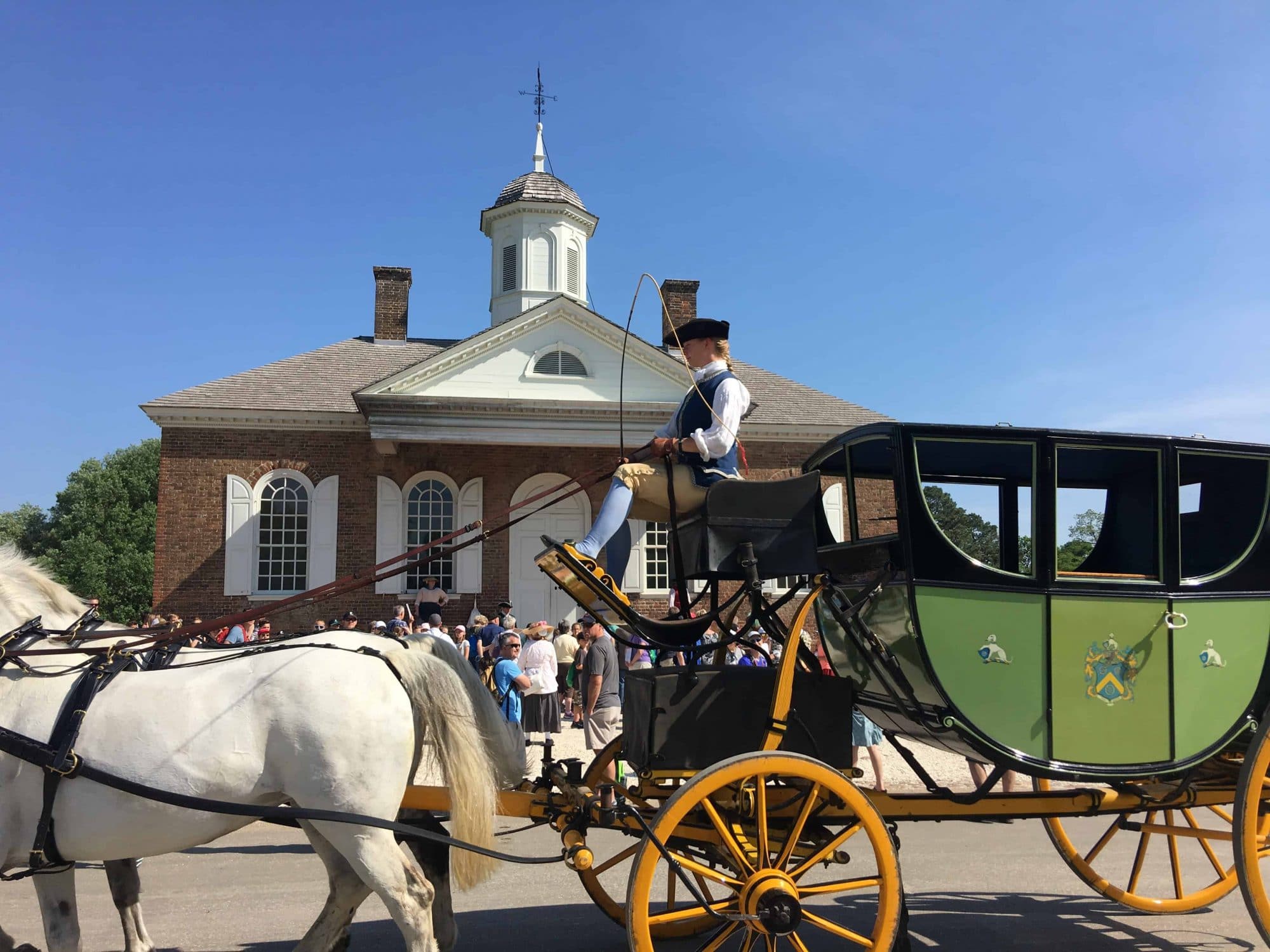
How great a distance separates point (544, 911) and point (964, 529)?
→ 3087 millimetres

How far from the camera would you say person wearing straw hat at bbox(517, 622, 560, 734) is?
9812mm

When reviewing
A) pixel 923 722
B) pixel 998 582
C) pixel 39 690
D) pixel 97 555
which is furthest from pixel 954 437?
pixel 97 555

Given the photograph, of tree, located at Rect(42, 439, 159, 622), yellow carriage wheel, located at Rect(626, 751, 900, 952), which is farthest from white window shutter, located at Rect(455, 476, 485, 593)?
tree, located at Rect(42, 439, 159, 622)

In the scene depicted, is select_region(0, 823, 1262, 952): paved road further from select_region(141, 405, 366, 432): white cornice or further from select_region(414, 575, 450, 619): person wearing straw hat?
select_region(141, 405, 366, 432): white cornice

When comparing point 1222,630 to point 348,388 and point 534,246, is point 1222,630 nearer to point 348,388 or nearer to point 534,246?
point 348,388

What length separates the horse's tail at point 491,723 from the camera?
426cm

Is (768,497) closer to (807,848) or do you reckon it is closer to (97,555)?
(807,848)

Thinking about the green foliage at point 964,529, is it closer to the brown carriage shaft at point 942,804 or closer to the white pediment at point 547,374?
the brown carriage shaft at point 942,804

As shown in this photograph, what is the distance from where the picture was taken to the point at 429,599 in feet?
58.5

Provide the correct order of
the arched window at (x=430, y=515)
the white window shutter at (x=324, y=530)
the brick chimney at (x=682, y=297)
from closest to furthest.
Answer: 1. the white window shutter at (x=324, y=530)
2. the arched window at (x=430, y=515)
3. the brick chimney at (x=682, y=297)

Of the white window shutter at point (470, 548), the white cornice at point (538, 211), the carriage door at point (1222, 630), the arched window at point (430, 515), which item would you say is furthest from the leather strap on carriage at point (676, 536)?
the white cornice at point (538, 211)

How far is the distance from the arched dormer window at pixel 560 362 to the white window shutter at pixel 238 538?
6.40 metres

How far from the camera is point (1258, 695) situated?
165 inches

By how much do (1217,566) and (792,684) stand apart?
2247 mm
